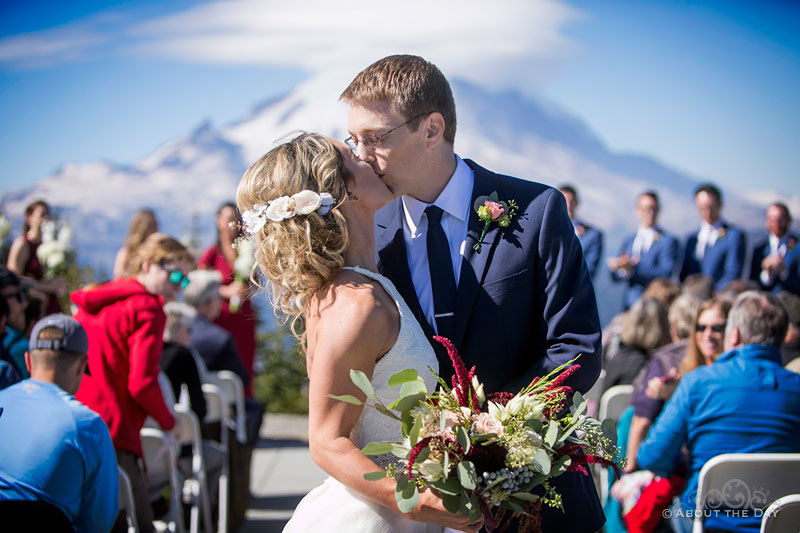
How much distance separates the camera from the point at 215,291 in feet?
20.5

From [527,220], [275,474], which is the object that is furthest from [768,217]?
[527,220]

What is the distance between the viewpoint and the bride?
2.05m

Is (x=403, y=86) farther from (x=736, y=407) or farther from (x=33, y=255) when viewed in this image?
(x=33, y=255)

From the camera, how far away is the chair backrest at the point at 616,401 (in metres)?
4.98

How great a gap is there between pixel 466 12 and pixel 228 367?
3022cm

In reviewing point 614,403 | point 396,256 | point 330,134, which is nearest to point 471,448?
point 396,256

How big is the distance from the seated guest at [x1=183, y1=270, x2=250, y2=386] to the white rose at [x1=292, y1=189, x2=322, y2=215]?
4.13 metres

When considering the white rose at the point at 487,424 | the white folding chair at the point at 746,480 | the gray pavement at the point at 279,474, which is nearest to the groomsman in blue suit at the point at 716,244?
the gray pavement at the point at 279,474

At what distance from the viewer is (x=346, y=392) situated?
2.06 m

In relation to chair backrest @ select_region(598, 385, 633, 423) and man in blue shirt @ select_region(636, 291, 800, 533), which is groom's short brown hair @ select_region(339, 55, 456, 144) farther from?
chair backrest @ select_region(598, 385, 633, 423)

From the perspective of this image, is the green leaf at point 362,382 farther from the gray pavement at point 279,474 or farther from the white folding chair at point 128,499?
the gray pavement at point 279,474

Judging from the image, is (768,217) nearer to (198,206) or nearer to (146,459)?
(146,459)

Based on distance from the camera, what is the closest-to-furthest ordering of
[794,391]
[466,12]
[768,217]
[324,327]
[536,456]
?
[536,456]
[324,327]
[794,391]
[768,217]
[466,12]

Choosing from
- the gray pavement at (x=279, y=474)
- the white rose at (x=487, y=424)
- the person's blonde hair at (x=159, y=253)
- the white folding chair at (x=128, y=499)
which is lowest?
the gray pavement at (x=279, y=474)
